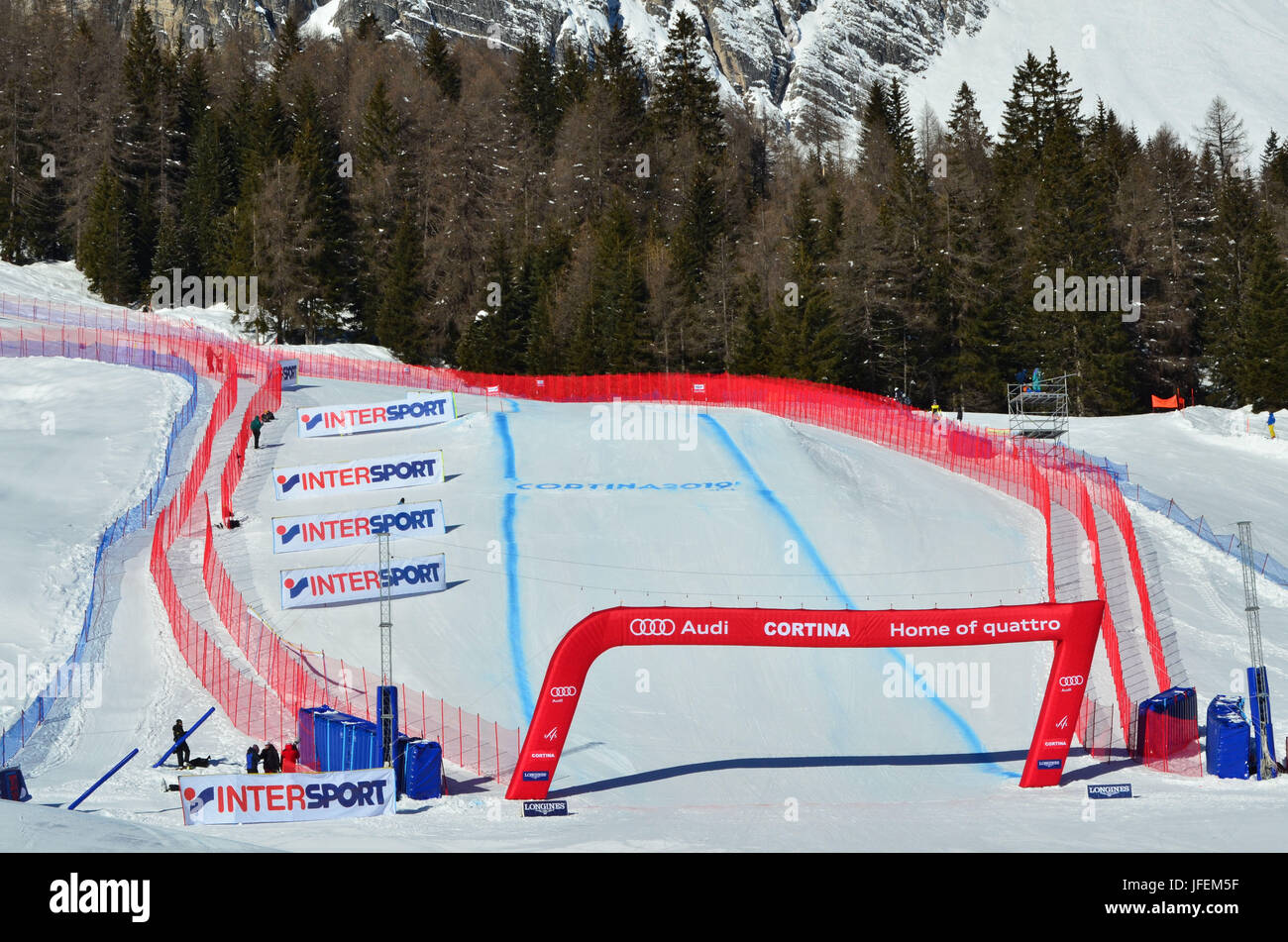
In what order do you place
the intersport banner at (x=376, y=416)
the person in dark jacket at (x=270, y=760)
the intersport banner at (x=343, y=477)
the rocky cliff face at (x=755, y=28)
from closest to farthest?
the person in dark jacket at (x=270, y=760) < the intersport banner at (x=343, y=477) < the intersport banner at (x=376, y=416) < the rocky cliff face at (x=755, y=28)

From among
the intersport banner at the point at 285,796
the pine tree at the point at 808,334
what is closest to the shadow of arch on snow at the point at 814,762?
the intersport banner at the point at 285,796

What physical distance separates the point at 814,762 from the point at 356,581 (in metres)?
9.90

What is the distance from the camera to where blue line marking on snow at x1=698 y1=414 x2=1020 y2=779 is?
2156cm

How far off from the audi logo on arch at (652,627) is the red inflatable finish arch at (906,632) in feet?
0.04

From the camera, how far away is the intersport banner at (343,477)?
108ft

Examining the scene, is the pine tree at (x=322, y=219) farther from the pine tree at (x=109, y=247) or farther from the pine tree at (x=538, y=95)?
the pine tree at (x=538, y=95)

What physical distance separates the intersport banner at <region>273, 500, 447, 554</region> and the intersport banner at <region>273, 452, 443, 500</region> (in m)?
2.64

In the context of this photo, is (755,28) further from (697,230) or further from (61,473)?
(61,473)

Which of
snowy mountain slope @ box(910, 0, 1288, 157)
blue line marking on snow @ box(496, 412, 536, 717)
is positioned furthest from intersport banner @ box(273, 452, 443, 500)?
snowy mountain slope @ box(910, 0, 1288, 157)

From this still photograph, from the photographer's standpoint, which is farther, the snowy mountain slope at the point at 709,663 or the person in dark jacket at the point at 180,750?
the person in dark jacket at the point at 180,750

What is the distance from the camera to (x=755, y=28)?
166 metres

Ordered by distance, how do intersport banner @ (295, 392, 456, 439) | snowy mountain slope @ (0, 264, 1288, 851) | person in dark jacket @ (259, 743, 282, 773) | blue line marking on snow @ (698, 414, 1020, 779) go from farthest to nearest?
1. intersport banner @ (295, 392, 456, 439)
2. blue line marking on snow @ (698, 414, 1020, 779)
3. person in dark jacket @ (259, 743, 282, 773)
4. snowy mountain slope @ (0, 264, 1288, 851)

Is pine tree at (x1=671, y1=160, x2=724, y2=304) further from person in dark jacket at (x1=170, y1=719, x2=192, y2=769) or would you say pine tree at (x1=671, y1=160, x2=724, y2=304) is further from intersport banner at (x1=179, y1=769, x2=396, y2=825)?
intersport banner at (x1=179, y1=769, x2=396, y2=825)
